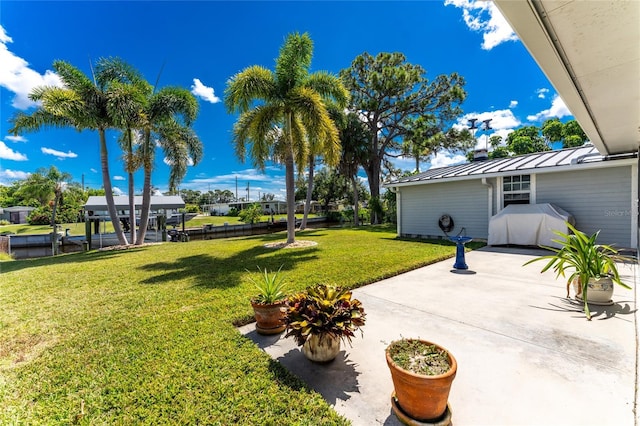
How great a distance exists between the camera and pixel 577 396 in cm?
194

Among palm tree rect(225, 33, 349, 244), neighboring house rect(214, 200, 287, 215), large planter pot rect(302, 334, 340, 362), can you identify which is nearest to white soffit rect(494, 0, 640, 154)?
large planter pot rect(302, 334, 340, 362)

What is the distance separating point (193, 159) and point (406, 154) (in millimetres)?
16475

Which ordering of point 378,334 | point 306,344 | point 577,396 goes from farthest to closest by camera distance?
point 378,334 → point 306,344 → point 577,396

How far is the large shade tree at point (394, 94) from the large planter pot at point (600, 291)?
1629 cm

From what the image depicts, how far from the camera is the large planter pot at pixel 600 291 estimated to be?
11.5 feet

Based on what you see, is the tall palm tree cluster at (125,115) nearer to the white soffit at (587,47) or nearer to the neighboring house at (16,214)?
the white soffit at (587,47)

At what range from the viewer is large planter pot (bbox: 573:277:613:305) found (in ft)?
11.5

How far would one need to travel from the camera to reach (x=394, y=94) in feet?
63.8

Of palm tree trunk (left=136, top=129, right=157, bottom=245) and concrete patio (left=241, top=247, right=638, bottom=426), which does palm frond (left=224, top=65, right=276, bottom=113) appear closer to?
palm tree trunk (left=136, top=129, right=157, bottom=245)

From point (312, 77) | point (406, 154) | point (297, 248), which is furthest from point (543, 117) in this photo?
point (297, 248)

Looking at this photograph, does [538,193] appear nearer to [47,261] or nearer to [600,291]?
[600,291]

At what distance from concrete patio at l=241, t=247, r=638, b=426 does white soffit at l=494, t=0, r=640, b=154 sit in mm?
3031

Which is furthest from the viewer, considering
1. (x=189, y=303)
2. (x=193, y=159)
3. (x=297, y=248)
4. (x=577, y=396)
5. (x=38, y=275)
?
(x=193, y=159)

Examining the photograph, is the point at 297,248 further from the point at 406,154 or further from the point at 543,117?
the point at 543,117
